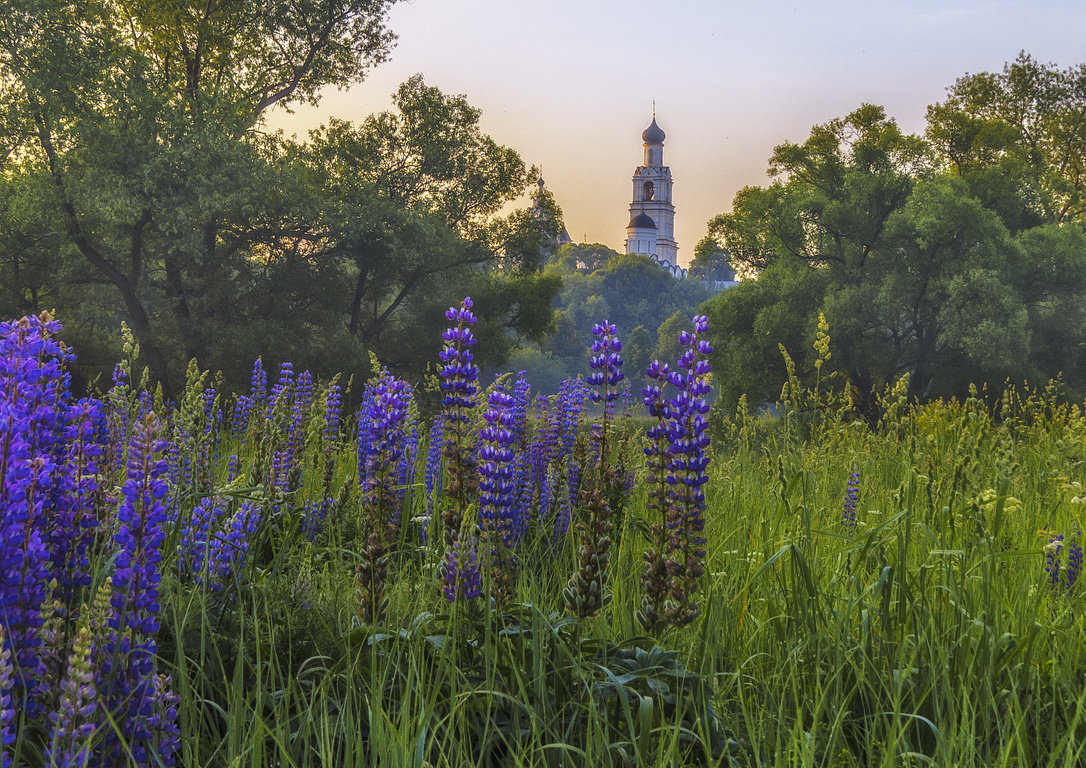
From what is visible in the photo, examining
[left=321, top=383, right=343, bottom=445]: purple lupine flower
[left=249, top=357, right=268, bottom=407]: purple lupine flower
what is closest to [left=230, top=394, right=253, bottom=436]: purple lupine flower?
[left=249, top=357, right=268, bottom=407]: purple lupine flower

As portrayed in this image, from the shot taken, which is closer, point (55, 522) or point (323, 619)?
point (55, 522)

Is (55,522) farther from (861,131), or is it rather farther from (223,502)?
(861,131)

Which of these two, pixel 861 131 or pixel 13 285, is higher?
pixel 861 131

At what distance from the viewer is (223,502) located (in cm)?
261

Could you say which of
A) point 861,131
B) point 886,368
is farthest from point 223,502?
point 861,131

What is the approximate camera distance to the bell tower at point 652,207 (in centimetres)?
13562

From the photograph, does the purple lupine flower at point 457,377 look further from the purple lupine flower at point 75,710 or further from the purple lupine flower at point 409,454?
the purple lupine flower at point 75,710

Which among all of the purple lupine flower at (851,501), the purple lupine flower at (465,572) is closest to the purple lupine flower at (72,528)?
the purple lupine flower at (465,572)

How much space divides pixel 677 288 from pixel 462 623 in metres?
105

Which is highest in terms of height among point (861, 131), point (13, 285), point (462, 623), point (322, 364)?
point (861, 131)

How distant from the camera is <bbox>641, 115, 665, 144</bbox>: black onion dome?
13262 centimetres

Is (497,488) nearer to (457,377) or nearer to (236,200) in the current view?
(457,377)

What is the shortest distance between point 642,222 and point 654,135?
14.7 meters

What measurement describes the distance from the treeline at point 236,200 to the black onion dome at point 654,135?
111 metres
